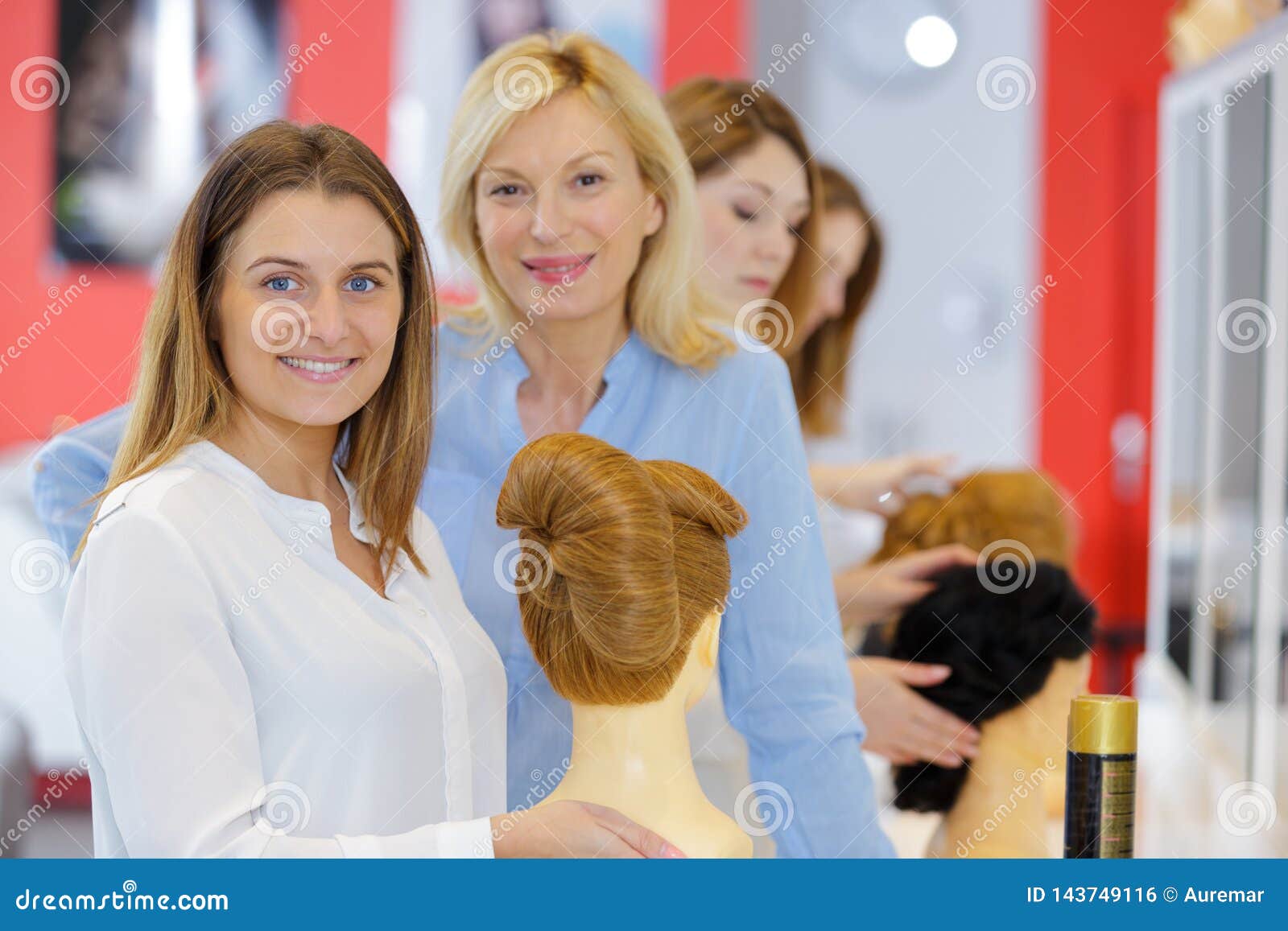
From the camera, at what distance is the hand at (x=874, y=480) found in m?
2.08

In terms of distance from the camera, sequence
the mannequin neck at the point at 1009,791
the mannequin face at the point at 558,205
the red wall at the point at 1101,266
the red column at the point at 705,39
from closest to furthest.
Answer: the mannequin face at the point at 558,205
the mannequin neck at the point at 1009,791
the red column at the point at 705,39
the red wall at the point at 1101,266

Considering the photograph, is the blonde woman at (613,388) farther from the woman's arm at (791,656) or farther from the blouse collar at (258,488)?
the blouse collar at (258,488)

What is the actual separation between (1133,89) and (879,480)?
2779 millimetres

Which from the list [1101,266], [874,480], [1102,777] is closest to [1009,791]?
[1102,777]

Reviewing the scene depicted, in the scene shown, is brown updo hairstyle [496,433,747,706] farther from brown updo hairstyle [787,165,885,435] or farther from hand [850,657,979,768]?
brown updo hairstyle [787,165,885,435]

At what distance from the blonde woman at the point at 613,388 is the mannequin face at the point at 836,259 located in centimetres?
75

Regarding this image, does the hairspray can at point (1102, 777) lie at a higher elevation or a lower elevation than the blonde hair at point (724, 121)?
lower

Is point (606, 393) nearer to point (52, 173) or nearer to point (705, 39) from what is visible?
point (705, 39)

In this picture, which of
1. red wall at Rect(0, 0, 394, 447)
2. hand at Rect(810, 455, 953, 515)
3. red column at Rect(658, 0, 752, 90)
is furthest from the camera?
red column at Rect(658, 0, 752, 90)

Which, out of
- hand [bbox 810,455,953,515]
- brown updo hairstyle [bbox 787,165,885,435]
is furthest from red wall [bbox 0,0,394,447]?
hand [bbox 810,455,953,515]

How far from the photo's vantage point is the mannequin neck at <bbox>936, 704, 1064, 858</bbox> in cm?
168

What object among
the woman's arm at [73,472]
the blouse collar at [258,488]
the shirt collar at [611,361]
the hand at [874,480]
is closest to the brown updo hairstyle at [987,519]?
the hand at [874,480]

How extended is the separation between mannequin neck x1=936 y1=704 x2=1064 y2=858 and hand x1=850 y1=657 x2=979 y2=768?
0.03 metres

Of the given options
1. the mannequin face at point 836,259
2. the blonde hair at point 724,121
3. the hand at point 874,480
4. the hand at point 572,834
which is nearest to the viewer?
the hand at point 572,834
